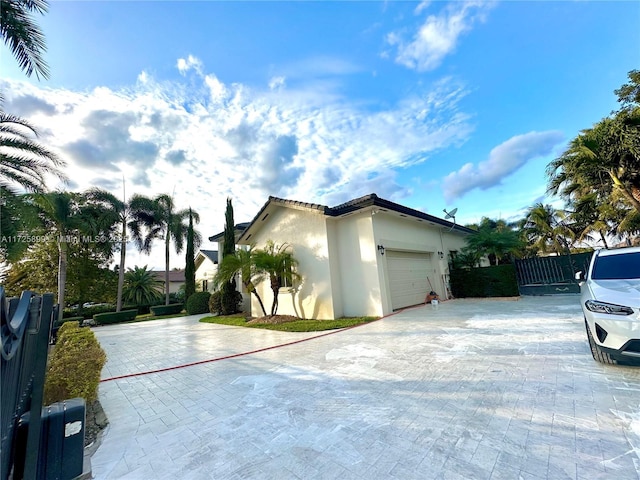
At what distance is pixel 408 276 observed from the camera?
Result: 12.5m

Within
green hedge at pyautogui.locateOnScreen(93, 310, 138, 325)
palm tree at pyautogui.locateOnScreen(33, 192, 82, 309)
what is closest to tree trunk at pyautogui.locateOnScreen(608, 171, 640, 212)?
palm tree at pyautogui.locateOnScreen(33, 192, 82, 309)

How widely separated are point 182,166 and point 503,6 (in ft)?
44.5

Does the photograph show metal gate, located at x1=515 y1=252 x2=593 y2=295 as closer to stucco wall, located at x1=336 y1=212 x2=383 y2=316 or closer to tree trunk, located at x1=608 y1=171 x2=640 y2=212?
tree trunk, located at x1=608 y1=171 x2=640 y2=212

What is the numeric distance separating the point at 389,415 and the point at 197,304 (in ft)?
64.8

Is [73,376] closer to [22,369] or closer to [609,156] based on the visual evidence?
[22,369]

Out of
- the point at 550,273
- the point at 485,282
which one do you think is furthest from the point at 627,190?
the point at 485,282

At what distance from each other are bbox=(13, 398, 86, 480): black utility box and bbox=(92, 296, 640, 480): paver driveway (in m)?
0.87

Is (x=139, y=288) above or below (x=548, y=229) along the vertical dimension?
below

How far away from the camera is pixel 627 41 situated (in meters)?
8.95

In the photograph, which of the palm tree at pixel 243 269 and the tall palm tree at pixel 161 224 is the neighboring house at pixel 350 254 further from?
the tall palm tree at pixel 161 224

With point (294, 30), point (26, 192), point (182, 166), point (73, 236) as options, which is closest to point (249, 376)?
point (294, 30)

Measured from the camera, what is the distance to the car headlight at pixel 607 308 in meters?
3.39

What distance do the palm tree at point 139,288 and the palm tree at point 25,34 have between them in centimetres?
2228

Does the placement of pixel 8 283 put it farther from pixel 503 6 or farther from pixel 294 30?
pixel 503 6
